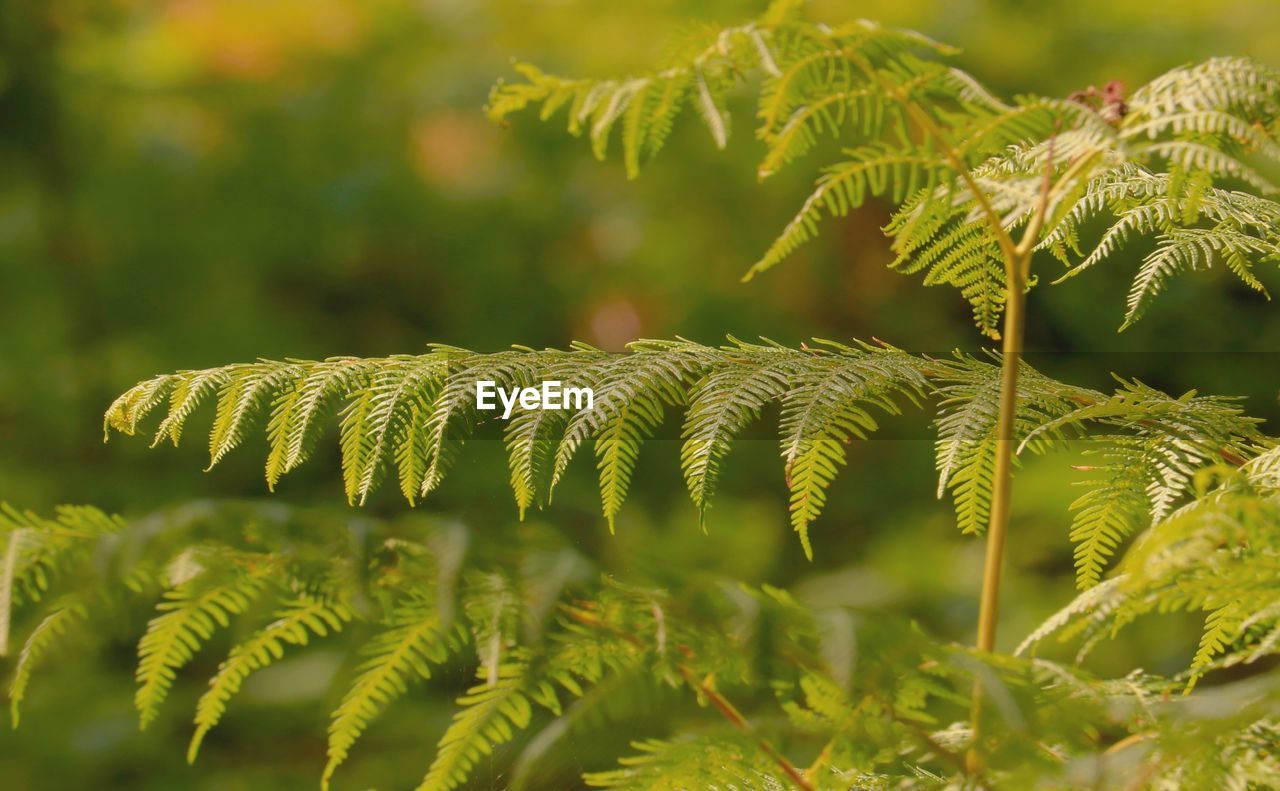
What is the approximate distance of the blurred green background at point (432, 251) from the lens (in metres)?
2.98

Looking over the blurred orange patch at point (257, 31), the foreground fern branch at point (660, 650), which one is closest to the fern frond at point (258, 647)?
the foreground fern branch at point (660, 650)

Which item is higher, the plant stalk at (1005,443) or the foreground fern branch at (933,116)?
the foreground fern branch at (933,116)

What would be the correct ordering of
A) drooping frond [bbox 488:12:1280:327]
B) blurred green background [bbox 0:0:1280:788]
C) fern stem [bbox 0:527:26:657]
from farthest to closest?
blurred green background [bbox 0:0:1280:788], drooping frond [bbox 488:12:1280:327], fern stem [bbox 0:527:26:657]

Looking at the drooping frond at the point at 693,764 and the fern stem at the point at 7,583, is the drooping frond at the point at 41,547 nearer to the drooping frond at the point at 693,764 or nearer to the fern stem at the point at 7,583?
the fern stem at the point at 7,583

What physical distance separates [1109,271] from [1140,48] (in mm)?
622

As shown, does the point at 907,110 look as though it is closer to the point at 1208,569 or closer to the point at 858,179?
the point at 858,179

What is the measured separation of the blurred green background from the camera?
2979 millimetres

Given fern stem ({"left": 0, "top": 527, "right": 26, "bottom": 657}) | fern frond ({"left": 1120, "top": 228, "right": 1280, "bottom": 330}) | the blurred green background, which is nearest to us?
fern stem ({"left": 0, "top": 527, "right": 26, "bottom": 657})

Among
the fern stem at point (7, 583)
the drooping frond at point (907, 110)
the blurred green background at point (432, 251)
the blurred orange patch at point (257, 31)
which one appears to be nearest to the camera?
the fern stem at point (7, 583)

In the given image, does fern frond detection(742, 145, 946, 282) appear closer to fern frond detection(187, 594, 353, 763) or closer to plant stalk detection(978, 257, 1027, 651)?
plant stalk detection(978, 257, 1027, 651)

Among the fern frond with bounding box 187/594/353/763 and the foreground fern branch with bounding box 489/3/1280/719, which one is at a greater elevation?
the foreground fern branch with bounding box 489/3/1280/719

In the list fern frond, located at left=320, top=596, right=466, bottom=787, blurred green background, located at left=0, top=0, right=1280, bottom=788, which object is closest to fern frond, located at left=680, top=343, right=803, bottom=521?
fern frond, located at left=320, top=596, right=466, bottom=787

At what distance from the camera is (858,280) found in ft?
11.1

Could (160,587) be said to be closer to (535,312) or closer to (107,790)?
(107,790)
